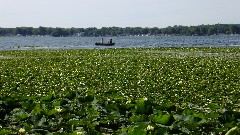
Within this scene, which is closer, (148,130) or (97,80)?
(148,130)

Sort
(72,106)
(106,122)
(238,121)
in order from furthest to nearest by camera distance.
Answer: (72,106), (106,122), (238,121)

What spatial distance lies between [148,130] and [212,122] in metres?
1.38

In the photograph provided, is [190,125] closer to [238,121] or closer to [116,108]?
[238,121]

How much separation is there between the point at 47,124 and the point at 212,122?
2.56 metres

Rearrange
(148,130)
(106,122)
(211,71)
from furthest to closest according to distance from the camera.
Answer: (211,71)
(106,122)
(148,130)

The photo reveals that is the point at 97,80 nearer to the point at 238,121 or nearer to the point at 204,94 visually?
the point at 204,94

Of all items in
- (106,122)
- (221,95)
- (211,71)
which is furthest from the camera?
(211,71)

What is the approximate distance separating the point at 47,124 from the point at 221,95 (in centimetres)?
608

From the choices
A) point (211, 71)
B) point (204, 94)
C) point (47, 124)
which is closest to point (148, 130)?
point (47, 124)

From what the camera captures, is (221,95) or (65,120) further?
(221,95)

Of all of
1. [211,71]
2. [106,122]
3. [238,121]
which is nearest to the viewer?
[238,121]

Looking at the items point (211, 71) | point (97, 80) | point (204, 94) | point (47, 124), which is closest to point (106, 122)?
point (47, 124)

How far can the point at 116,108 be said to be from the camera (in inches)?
269

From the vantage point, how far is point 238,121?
5.89m
